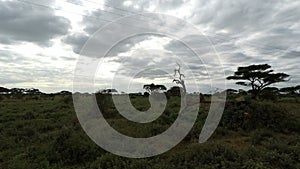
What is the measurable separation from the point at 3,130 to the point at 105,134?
455cm

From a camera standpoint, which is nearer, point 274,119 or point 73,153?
point 73,153

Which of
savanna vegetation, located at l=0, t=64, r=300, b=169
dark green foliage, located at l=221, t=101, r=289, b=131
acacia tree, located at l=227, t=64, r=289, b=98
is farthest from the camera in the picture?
acacia tree, located at l=227, t=64, r=289, b=98

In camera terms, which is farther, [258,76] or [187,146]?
[258,76]

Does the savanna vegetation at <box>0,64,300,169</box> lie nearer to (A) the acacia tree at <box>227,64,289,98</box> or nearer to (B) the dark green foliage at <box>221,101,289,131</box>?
(B) the dark green foliage at <box>221,101,289,131</box>

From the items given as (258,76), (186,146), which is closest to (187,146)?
(186,146)

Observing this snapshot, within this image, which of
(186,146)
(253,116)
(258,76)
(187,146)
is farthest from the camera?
(258,76)

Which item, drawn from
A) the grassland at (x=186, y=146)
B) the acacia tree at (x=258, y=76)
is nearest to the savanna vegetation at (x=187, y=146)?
the grassland at (x=186, y=146)

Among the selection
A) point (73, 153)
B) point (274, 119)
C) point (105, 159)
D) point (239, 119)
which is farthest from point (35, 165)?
point (274, 119)

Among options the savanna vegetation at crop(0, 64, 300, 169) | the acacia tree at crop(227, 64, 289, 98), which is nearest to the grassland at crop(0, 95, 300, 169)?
the savanna vegetation at crop(0, 64, 300, 169)

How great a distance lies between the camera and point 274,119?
37.0ft

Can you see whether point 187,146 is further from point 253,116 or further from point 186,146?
point 253,116

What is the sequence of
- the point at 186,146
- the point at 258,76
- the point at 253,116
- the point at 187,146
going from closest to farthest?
the point at 187,146 → the point at 186,146 → the point at 253,116 → the point at 258,76

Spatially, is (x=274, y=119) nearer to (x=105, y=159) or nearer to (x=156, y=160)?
(x=156, y=160)

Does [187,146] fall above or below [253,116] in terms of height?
below
